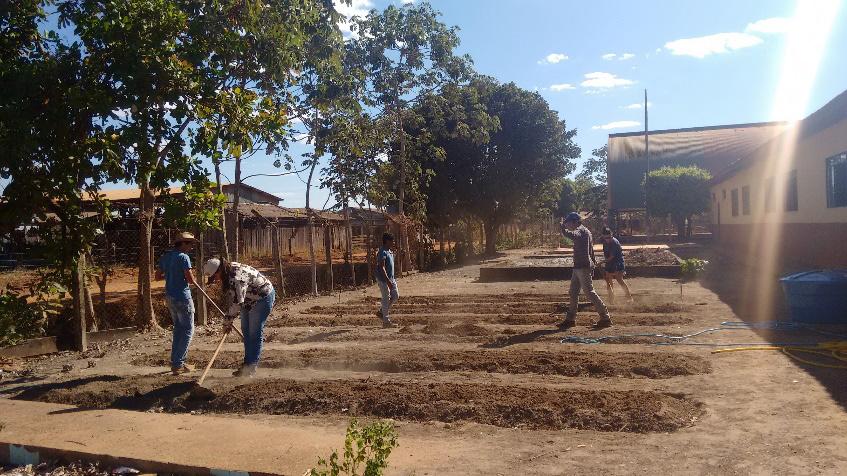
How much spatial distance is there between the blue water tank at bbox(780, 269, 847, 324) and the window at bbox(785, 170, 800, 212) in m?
9.16

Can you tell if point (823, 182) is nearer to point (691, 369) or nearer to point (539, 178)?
point (691, 369)

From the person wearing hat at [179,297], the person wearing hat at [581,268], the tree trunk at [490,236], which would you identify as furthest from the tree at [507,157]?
the person wearing hat at [179,297]

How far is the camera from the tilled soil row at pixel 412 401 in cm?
549

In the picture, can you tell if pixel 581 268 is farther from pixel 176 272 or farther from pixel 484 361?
pixel 176 272

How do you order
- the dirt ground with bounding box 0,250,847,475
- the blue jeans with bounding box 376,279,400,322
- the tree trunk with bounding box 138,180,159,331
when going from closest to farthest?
the dirt ground with bounding box 0,250,847,475 → the blue jeans with bounding box 376,279,400,322 → the tree trunk with bounding box 138,180,159,331

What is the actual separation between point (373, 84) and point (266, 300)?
1405 centimetres

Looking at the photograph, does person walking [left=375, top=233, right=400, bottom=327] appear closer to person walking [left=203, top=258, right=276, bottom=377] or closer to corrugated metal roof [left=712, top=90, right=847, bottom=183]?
person walking [left=203, top=258, right=276, bottom=377]

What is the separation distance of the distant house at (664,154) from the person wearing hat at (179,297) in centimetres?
3788

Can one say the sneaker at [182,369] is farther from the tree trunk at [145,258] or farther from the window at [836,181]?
the window at [836,181]

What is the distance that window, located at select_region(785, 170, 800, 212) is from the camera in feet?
57.6

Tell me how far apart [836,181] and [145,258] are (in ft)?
44.2

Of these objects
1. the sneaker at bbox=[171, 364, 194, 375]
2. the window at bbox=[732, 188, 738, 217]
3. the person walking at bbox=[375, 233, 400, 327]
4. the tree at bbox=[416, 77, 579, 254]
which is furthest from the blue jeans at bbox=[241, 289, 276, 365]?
the window at bbox=[732, 188, 738, 217]

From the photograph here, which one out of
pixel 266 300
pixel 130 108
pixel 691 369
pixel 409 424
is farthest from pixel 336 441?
pixel 130 108

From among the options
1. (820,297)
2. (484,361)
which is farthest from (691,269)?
(484,361)
